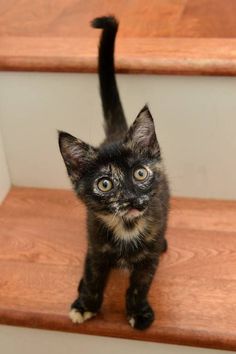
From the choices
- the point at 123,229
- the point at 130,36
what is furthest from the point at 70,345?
the point at 130,36

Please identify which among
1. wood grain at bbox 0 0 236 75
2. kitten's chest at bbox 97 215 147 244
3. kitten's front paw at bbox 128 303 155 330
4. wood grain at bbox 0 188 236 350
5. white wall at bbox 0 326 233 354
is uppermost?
wood grain at bbox 0 0 236 75

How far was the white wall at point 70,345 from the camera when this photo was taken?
3.44 ft

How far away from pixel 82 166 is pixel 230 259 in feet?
1.53

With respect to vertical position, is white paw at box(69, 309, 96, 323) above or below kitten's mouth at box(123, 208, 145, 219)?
below

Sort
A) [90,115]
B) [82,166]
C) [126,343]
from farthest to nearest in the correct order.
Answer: [90,115] < [126,343] < [82,166]

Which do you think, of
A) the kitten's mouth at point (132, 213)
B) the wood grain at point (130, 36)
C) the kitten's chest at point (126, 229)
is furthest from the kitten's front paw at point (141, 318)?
the wood grain at point (130, 36)

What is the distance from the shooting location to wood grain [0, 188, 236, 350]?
3.37 feet

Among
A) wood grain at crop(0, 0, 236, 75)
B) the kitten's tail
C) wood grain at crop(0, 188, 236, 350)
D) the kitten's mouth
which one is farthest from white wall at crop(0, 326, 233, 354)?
wood grain at crop(0, 0, 236, 75)

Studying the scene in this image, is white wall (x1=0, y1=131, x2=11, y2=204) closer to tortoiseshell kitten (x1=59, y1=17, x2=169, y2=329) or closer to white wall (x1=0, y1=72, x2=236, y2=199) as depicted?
white wall (x1=0, y1=72, x2=236, y2=199)

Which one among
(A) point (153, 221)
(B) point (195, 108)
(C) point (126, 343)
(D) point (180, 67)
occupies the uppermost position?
(D) point (180, 67)

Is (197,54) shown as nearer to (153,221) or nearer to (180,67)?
(180,67)

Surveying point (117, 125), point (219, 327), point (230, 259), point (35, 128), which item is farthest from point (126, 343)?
point (35, 128)

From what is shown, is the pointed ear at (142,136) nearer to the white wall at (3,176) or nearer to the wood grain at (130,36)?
the wood grain at (130,36)

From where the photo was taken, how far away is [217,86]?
3.87ft
